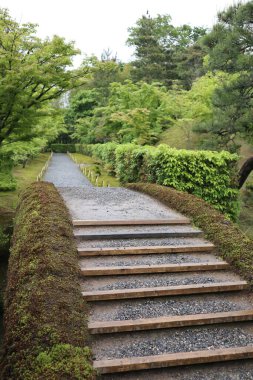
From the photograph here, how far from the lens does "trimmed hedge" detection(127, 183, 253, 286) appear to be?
15.7 feet

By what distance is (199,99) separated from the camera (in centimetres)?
1764

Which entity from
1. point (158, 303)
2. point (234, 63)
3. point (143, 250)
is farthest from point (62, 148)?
point (158, 303)

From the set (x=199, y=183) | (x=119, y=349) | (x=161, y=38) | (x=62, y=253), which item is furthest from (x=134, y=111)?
(x=161, y=38)

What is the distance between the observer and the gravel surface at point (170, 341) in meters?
3.28

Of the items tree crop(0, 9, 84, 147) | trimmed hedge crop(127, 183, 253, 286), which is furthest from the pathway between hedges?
tree crop(0, 9, 84, 147)

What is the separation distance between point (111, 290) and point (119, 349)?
2.86 feet

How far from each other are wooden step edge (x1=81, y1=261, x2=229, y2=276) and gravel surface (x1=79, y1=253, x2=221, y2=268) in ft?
0.51

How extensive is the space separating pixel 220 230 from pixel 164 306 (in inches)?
87.7

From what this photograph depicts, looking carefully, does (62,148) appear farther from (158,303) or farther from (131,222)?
(158,303)

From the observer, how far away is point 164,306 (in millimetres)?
3955

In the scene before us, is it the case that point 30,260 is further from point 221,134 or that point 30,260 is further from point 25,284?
point 221,134

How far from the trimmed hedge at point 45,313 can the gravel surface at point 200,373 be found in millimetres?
494

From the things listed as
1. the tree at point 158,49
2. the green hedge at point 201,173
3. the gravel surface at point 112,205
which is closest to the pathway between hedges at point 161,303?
the gravel surface at point 112,205

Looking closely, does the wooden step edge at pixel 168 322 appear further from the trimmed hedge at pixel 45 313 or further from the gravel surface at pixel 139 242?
the gravel surface at pixel 139 242
